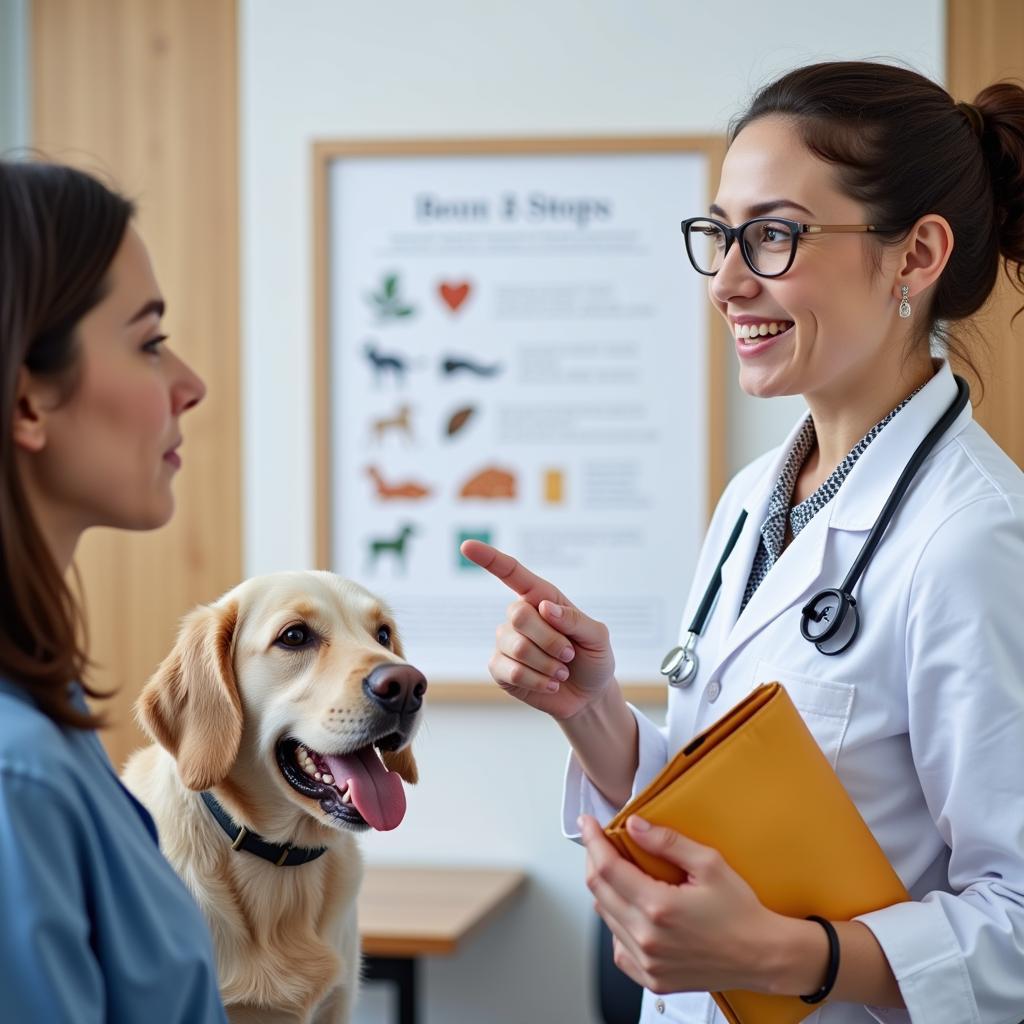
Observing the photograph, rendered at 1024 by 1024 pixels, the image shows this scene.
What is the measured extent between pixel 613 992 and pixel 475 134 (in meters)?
1.85

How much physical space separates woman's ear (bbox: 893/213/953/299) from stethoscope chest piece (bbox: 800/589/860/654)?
327mm

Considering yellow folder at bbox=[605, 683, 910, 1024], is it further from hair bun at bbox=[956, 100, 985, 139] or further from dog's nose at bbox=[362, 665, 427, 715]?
hair bun at bbox=[956, 100, 985, 139]

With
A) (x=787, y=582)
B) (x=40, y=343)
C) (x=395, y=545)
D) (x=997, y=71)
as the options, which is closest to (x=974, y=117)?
(x=787, y=582)

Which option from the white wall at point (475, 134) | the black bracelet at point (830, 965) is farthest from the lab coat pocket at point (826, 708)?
the white wall at point (475, 134)

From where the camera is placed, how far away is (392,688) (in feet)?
4.01

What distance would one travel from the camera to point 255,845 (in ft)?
3.81

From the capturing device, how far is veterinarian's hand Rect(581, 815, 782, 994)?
914mm

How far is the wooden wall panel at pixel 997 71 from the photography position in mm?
2443

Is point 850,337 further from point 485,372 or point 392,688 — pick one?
point 485,372

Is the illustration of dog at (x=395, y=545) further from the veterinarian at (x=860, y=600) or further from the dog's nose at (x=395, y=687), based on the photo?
the dog's nose at (x=395, y=687)

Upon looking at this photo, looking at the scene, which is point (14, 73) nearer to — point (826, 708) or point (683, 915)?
point (826, 708)

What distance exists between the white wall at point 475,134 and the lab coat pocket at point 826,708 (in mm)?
1500

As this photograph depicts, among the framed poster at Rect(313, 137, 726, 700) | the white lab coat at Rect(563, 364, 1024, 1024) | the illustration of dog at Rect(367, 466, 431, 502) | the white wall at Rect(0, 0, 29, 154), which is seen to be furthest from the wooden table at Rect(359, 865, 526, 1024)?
the white wall at Rect(0, 0, 29, 154)

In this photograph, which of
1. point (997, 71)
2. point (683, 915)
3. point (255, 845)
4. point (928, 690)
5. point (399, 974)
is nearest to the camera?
point (683, 915)
